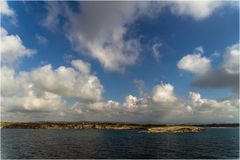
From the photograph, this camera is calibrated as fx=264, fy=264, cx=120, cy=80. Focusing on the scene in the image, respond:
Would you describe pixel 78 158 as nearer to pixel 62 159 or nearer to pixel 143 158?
pixel 62 159

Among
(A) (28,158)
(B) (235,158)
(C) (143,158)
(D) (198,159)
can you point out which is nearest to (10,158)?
(A) (28,158)

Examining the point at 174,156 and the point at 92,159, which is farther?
the point at 174,156

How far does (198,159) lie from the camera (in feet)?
283

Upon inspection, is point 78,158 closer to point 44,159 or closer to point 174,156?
point 44,159

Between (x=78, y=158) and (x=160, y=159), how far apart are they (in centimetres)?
2725

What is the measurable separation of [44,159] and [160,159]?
1494 inches

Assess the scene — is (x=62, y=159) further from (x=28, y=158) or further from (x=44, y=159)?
(x=28, y=158)

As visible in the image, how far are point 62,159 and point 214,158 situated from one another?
166ft

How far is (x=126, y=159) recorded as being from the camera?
86750 mm

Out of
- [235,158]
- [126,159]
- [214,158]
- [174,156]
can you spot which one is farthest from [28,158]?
[235,158]

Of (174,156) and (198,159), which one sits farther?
(174,156)

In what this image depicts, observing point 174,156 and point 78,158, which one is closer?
point 78,158

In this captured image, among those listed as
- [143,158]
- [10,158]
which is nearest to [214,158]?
[143,158]

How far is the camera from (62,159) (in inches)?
3401
